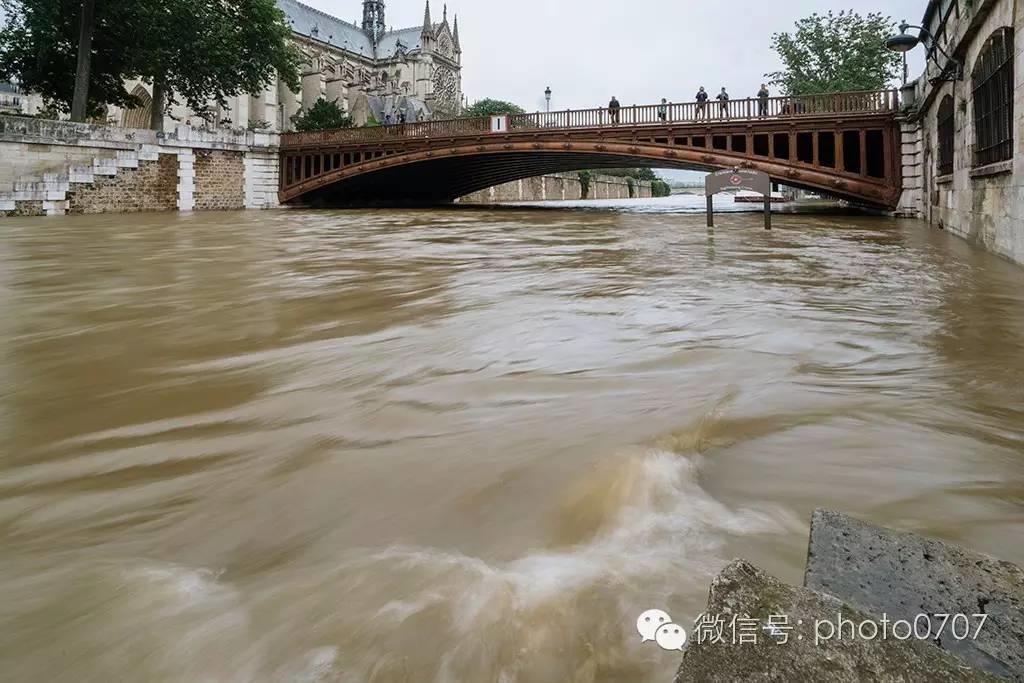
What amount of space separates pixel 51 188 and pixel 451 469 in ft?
97.7

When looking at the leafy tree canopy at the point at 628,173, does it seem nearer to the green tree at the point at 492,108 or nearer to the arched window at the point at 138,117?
the green tree at the point at 492,108

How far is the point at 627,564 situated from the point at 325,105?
Answer: 58334mm

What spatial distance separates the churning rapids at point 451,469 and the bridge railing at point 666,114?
723 inches

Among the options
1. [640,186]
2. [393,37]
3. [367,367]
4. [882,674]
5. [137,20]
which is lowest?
[882,674]

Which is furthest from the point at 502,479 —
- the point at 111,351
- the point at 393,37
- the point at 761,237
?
the point at 393,37

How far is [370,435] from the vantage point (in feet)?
9.86

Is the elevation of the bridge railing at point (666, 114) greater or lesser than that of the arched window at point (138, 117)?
lesser

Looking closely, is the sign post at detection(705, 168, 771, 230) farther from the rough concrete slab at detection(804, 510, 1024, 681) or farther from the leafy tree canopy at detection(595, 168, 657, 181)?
the leafy tree canopy at detection(595, 168, 657, 181)

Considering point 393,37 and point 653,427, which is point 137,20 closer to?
point 653,427

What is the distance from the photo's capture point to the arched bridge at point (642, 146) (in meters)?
21.8

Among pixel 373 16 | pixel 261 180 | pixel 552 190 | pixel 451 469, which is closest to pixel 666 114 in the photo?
pixel 261 180

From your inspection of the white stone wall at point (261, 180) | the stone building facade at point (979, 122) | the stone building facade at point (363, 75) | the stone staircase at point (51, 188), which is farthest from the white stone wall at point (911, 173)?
the stone building facade at point (363, 75)

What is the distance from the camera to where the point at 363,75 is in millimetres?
72500

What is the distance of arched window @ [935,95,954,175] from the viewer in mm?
14612
